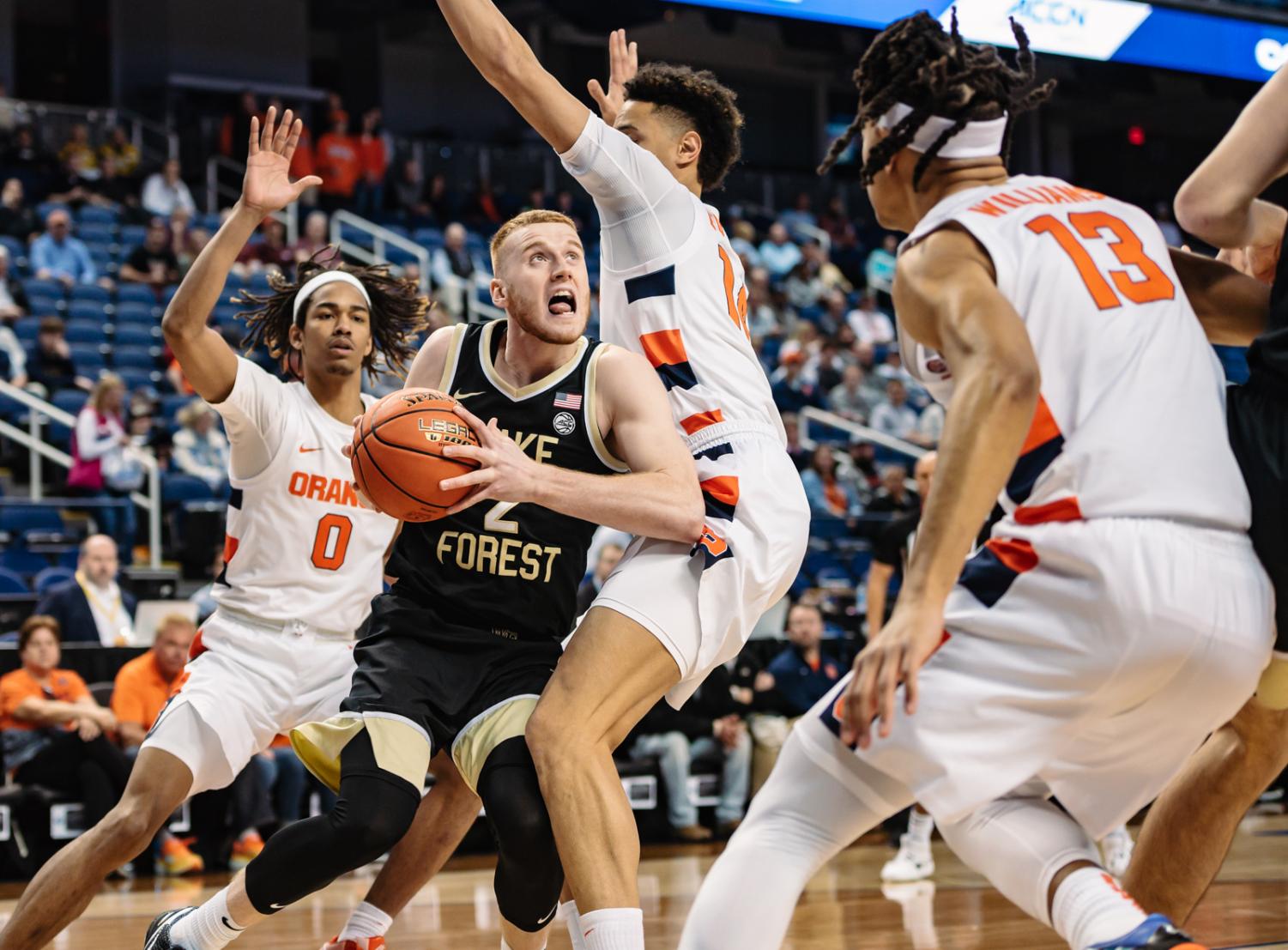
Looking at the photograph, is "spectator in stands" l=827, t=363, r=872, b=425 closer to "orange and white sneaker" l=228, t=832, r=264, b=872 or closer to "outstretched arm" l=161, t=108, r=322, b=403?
"orange and white sneaker" l=228, t=832, r=264, b=872

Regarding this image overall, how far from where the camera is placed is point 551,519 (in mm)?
3723

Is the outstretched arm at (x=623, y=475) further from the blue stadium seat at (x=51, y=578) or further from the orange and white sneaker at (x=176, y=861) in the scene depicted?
the blue stadium seat at (x=51, y=578)

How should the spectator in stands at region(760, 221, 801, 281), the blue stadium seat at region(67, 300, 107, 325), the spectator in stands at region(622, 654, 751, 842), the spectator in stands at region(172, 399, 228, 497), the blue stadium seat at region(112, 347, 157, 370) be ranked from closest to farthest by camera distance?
1. the spectator in stands at region(622, 654, 751, 842)
2. the spectator in stands at region(172, 399, 228, 497)
3. the blue stadium seat at region(112, 347, 157, 370)
4. the blue stadium seat at region(67, 300, 107, 325)
5. the spectator in stands at region(760, 221, 801, 281)

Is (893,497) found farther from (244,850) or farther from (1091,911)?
(1091,911)

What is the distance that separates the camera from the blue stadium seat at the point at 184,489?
1096cm

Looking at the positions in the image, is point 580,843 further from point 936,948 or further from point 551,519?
point 936,948

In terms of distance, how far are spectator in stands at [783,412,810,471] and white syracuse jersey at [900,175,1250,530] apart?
34.4 feet

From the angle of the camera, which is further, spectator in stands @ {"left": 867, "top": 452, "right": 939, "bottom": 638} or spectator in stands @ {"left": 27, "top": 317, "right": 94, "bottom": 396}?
spectator in stands @ {"left": 27, "top": 317, "right": 94, "bottom": 396}

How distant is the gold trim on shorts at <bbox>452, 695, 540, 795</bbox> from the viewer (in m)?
3.47

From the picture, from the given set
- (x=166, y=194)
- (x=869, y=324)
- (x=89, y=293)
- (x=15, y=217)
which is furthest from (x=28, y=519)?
(x=869, y=324)

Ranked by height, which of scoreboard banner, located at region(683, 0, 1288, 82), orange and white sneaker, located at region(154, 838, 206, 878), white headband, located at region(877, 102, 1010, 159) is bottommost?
orange and white sneaker, located at region(154, 838, 206, 878)

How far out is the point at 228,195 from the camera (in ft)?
56.4

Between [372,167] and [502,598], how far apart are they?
1466 centimetres

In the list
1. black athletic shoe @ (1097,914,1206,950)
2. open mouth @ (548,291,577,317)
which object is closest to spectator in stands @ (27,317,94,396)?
open mouth @ (548,291,577,317)
